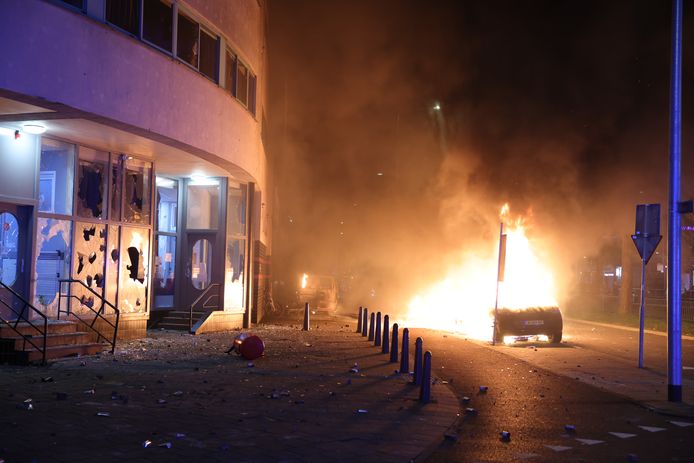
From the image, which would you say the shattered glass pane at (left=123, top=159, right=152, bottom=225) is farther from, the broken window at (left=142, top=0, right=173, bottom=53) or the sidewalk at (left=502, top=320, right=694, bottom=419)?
the sidewalk at (left=502, top=320, right=694, bottom=419)

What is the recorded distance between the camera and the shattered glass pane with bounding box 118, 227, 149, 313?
16.8m

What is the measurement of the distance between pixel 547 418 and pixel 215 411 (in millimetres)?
4328

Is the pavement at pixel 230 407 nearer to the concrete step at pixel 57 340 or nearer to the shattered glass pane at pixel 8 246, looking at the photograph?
the concrete step at pixel 57 340

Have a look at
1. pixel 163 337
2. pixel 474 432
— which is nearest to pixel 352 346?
pixel 163 337

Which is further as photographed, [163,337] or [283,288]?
[283,288]

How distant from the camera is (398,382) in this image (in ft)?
36.6

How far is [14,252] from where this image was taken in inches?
530

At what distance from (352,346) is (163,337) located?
208 inches

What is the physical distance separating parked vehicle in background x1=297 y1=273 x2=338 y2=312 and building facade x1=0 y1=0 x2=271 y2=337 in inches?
456

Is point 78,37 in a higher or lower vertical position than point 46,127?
higher

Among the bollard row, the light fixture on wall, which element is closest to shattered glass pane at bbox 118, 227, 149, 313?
the light fixture on wall

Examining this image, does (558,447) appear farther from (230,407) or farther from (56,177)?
(56,177)

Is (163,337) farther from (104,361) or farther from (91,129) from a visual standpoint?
(91,129)

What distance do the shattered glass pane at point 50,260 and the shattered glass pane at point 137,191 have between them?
8.07 feet
